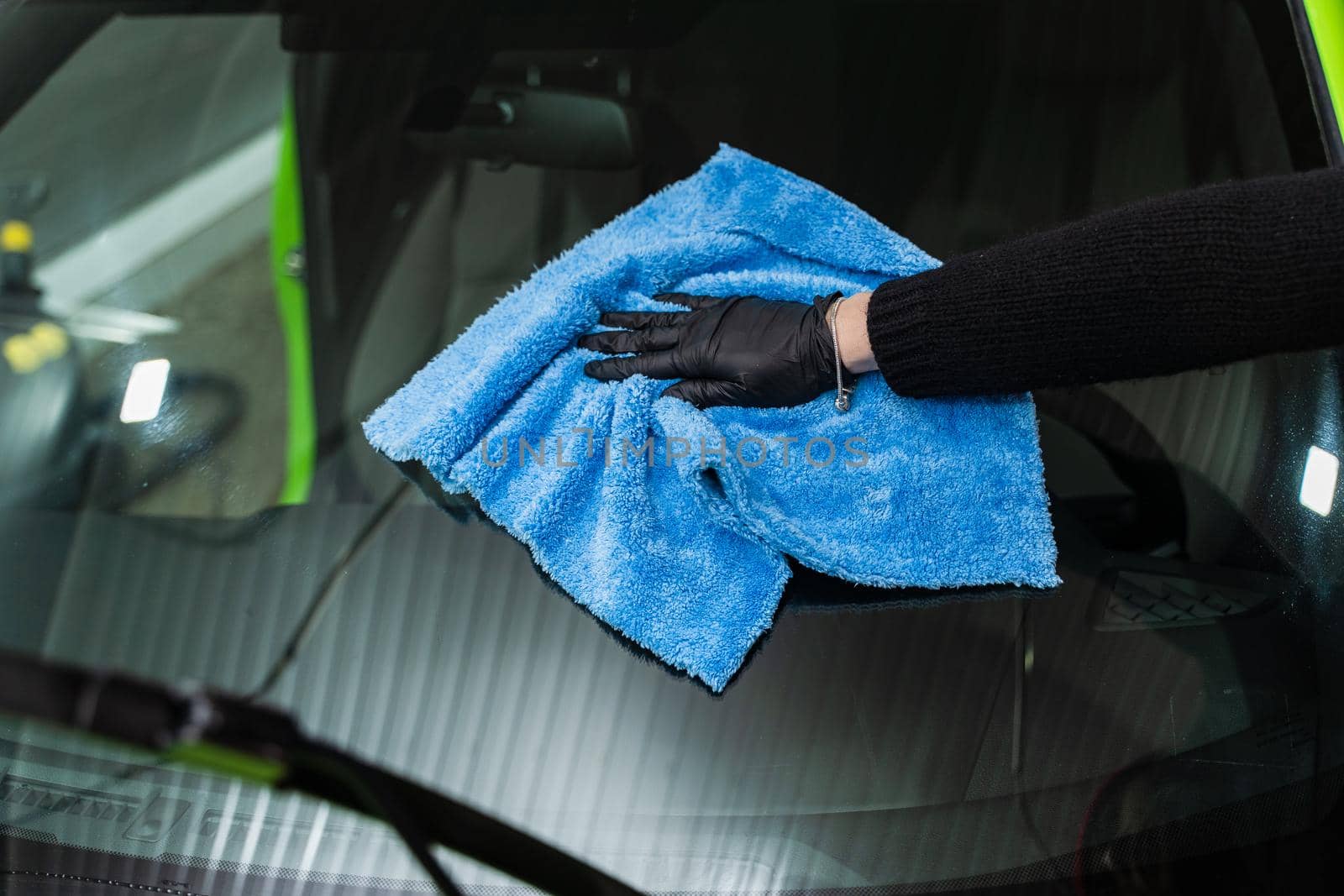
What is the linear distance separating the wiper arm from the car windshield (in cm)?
8

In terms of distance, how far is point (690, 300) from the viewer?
115cm

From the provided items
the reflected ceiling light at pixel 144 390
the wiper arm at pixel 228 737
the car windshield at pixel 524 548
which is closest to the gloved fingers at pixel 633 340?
the car windshield at pixel 524 548

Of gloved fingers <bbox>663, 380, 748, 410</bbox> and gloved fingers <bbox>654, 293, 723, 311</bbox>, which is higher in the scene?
gloved fingers <bbox>654, 293, 723, 311</bbox>

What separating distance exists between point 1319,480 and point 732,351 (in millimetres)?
613

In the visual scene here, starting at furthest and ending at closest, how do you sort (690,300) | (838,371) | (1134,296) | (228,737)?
(690,300) → (838,371) → (1134,296) → (228,737)

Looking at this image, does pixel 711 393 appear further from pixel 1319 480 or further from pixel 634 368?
pixel 1319 480

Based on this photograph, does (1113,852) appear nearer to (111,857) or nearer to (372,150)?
(111,857)

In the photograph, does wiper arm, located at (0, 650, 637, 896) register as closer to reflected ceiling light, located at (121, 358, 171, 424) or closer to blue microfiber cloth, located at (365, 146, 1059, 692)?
blue microfiber cloth, located at (365, 146, 1059, 692)

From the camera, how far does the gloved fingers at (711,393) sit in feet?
3.51

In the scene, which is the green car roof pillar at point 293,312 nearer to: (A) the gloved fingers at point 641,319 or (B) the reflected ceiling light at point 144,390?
(B) the reflected ceiling light at point 144,390

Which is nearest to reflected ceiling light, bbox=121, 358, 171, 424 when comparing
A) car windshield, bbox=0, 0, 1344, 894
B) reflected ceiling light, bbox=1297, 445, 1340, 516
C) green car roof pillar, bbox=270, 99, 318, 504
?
car windshield, bbox=0, 0, 1344, 894

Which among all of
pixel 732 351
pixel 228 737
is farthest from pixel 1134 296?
pixel 228 737

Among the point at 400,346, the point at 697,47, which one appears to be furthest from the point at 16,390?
the point at 697,47

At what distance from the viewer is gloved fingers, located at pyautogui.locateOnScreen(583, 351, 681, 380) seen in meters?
1.07
